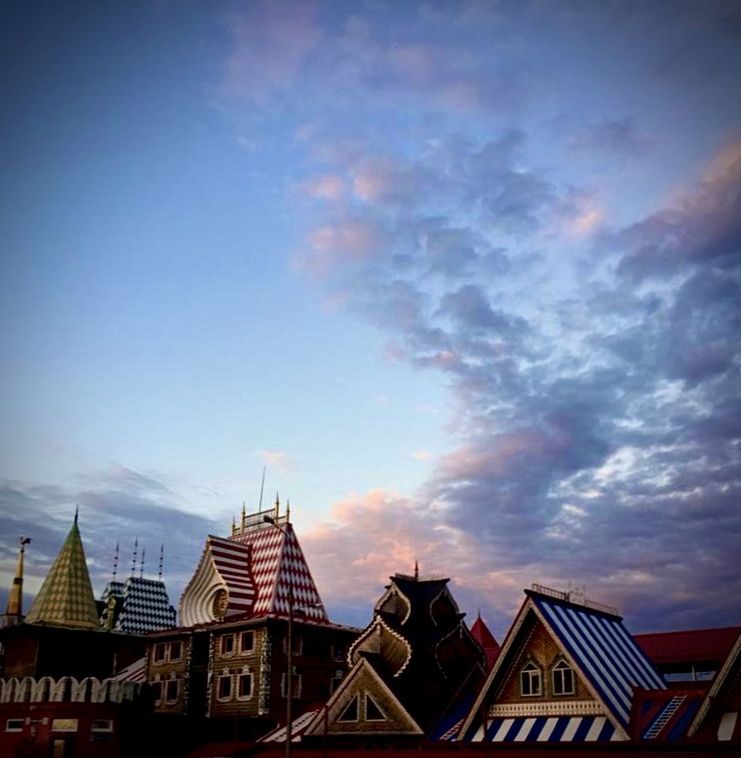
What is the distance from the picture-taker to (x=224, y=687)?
57.0 meters

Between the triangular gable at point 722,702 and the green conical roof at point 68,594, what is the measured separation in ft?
167

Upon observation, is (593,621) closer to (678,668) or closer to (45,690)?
(678,668)

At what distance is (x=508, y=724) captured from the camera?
117ft

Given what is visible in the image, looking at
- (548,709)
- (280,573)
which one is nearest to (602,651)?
(548,709)

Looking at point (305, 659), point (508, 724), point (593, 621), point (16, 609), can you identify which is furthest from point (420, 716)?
point (16, 609)

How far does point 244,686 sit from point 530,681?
25798 mm

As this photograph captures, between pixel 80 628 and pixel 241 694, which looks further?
pixel 80 628

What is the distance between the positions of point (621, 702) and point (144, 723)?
103 ft

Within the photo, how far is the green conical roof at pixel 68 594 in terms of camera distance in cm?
6669

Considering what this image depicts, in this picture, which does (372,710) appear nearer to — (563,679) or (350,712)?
(350,712)

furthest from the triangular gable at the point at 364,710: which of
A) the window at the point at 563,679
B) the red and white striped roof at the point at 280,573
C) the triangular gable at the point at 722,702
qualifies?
the triangular gable at the point at 722,702

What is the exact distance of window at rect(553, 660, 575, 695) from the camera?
113 ft

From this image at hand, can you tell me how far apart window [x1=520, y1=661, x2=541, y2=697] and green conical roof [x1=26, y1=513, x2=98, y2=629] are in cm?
4281

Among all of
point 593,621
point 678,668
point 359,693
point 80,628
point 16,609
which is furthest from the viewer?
point 16,609
